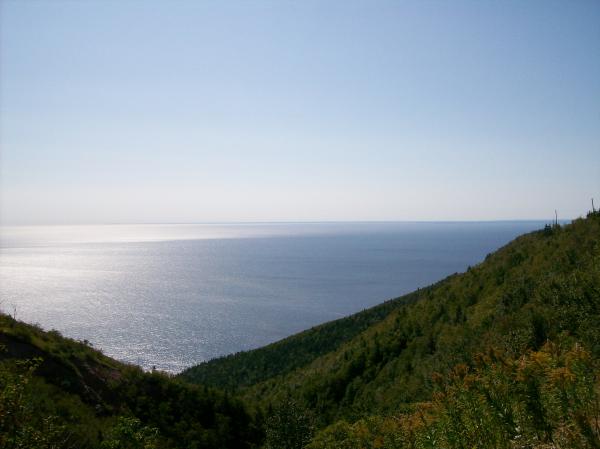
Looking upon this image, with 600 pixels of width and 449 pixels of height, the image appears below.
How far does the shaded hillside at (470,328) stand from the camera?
17750 millimetres

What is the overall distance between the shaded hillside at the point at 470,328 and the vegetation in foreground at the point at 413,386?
0.44ft

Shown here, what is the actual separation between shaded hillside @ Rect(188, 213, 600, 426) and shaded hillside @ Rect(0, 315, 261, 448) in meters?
8.59

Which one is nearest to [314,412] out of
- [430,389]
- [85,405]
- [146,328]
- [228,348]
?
[430,389]

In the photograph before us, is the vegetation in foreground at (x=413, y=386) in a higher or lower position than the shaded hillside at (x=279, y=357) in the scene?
higher

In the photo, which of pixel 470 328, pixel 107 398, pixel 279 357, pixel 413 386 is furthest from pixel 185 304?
pixel 470 328

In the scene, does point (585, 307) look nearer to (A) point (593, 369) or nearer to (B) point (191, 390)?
(A) point (593, 369)

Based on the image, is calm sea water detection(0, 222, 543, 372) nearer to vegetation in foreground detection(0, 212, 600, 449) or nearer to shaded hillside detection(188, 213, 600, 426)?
shaded hillside detection(188, 213, 600, 426)

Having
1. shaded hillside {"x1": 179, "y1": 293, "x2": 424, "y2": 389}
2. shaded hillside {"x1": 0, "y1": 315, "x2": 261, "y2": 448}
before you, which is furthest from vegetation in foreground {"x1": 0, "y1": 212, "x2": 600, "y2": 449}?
shaded hillside {"x1": 179, "y1": 293, "x2": 424, "y2": 389}

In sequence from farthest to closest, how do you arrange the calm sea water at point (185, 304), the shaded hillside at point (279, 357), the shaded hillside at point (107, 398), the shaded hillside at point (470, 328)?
the calm sea water at point (185, 304) → the shaded hillside at point (279, 357) → the shaded hillside at point (107, 398) → the shaded hillside at point (470, 328)

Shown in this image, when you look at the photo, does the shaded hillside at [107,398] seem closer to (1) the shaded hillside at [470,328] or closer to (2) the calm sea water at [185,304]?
(1) the shaded hillside at [470,328]

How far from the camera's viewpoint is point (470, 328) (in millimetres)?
26031

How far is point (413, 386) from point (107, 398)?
19.3 metres

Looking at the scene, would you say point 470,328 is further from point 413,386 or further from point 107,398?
point 107,398

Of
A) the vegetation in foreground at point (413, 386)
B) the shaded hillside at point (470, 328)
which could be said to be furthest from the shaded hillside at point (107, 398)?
the shaded hillside at point (470, 328)
